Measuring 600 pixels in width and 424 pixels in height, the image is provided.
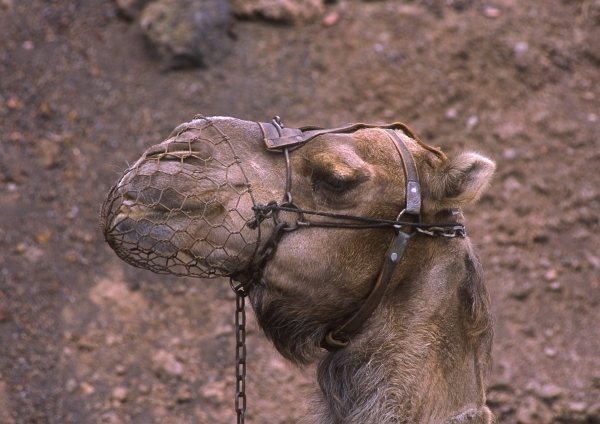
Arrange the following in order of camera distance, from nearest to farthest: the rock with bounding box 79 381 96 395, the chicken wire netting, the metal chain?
the chicken wire netting
the metal chain
the rock with bounding box 79 381 96 395

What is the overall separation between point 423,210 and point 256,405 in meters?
3.02

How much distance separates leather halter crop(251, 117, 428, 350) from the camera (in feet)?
8.35

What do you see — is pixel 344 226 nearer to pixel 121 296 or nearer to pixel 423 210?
pixel 423 210

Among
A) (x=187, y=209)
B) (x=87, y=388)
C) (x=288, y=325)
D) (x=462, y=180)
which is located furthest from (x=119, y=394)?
(x=462, y=180)

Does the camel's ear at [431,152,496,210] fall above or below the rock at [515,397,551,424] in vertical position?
above

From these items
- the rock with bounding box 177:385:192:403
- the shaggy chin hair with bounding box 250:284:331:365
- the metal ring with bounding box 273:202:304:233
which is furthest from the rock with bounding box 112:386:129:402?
the metal ring with bounding box 273:202:304:233

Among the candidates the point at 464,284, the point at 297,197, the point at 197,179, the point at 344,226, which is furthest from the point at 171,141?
the point at 464,284

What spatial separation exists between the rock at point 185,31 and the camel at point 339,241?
368 cm

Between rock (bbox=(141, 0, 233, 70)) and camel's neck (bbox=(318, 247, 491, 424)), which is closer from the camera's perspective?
camel's neck (bbox=(318, 247, 491, 424))

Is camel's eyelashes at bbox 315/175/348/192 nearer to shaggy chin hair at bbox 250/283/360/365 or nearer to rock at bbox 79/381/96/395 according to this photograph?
shaggy chin hair at bbox 250/283/360/365

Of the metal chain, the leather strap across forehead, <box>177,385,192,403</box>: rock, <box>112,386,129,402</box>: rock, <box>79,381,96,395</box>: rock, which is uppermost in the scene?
the leather strap across forehead

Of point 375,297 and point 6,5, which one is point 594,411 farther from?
point 6,5

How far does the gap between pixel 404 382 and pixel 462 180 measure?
0.89 m

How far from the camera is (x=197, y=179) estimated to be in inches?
96.0
